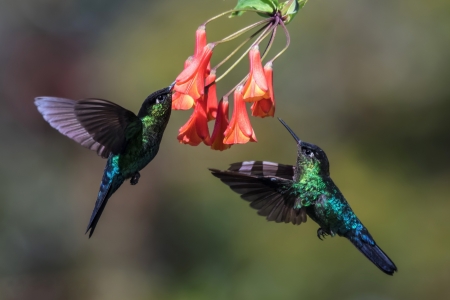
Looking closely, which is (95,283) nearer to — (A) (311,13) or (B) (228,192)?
(B) (228,192)

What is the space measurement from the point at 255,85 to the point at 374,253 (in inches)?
40.7

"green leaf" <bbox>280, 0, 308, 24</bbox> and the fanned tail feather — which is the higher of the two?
"green leaf" <bbox>280, 0, 308, 24</bbox>

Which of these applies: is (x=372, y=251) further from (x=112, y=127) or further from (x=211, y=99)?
(x=112, y=127)

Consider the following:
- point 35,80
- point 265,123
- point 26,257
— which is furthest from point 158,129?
point 35,80

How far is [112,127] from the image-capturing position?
2.35 m

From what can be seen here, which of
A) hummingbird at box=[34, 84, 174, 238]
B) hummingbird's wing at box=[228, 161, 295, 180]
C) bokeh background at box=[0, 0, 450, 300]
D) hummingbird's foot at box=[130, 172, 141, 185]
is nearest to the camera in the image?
hummingbird at box=[34, 84, 174, 238]

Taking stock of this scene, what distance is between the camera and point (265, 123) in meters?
6.62

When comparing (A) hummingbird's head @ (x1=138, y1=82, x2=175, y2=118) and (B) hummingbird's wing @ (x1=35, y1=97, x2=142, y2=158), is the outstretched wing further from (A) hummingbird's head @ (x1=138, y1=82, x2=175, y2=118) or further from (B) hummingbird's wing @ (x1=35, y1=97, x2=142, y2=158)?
(B) hummingbird's wing @ (x1=35, y1=97, x2=142, y2=158)

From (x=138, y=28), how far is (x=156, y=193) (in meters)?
2.98

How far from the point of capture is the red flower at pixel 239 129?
2102 millimetres

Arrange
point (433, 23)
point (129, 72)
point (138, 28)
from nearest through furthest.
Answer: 1. point (433, 23)
2. point (129, 72)
3. point (138, 28)

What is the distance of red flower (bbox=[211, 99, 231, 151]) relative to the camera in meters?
2.19

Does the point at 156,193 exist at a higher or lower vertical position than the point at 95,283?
higher

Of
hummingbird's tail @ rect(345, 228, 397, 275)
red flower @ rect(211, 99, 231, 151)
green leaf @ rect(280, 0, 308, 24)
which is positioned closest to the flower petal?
red flower @ rect(211, 99, 231, 151)
